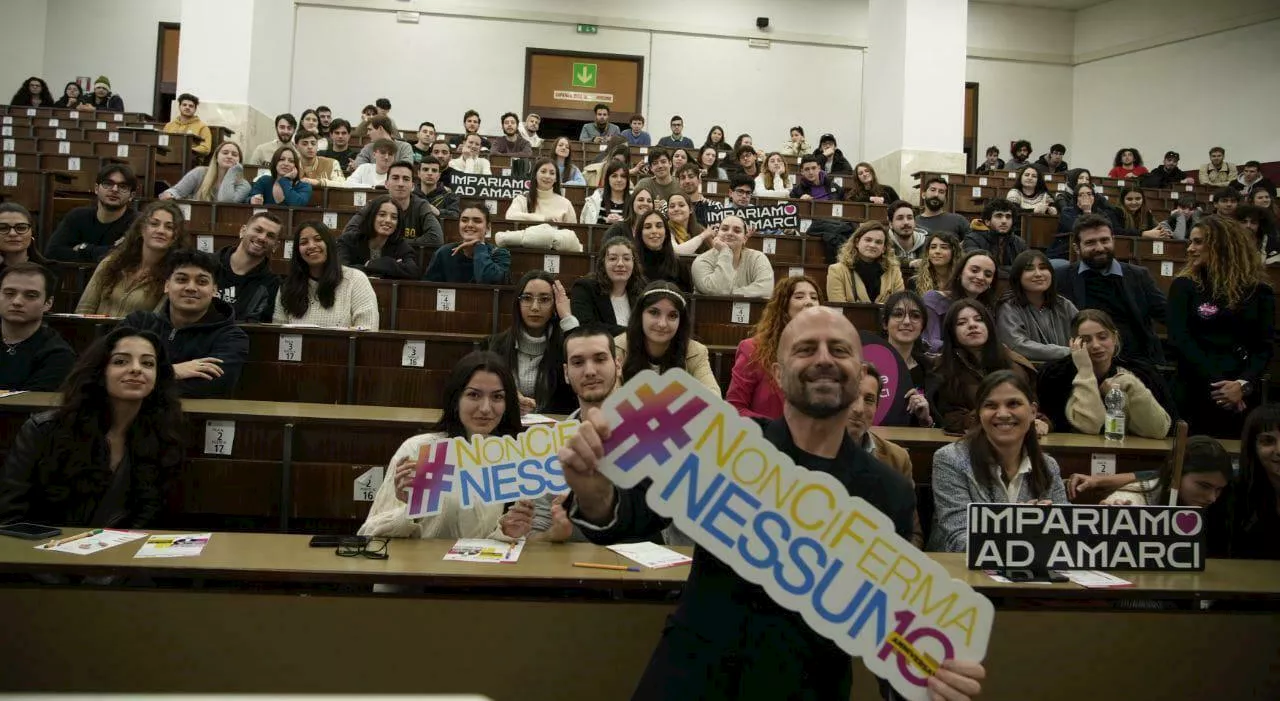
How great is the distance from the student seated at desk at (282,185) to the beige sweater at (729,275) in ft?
10.6

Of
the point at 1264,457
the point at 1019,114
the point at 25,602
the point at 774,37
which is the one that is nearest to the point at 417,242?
the point at 25,602

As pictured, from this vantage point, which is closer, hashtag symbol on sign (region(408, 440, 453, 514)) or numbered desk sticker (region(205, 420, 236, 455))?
hashtag symbol on sign (region(408, 440, 453, 514))

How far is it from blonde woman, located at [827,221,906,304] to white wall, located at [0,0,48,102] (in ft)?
42.7

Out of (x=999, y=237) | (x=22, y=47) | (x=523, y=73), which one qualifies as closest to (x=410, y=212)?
(x=999, y=237)

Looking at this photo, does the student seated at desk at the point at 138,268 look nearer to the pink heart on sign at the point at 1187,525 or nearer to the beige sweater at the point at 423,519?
the beige sweater at the point at 423,519

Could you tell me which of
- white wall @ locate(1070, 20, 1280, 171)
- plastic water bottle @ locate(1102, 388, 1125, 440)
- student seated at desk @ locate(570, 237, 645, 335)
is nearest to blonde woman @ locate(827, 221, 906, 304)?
student seated at desk @ locate(570, 237, 645, 335)

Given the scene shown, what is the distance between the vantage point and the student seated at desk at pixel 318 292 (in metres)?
3.89

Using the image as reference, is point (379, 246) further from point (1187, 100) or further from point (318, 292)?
point (1187, 100)

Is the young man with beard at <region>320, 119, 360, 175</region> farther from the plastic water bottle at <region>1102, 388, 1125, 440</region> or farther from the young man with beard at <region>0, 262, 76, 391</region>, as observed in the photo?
the plastic water bottle at <region>1102, 388, 1125, 440</region>

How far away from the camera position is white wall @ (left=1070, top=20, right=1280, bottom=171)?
38.1 ft

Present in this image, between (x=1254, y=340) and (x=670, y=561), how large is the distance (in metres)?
3.56

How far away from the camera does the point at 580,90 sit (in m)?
12.9

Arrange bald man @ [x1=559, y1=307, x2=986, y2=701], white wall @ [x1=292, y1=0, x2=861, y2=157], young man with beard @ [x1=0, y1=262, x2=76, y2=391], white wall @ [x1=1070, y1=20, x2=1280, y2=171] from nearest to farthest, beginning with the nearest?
1. bald man @ [x1=559, y1=307, x2=986, y2=701]
2. young man with beard @ [x1=0, y1=262, x2=76, y2=391]
3. white wall @ [x1=1070, y1=20, x2=1280, y2=171]
4. white wall @ [x1=292, y1=0, x2=861, y2=157]

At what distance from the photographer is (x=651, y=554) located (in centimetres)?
195
